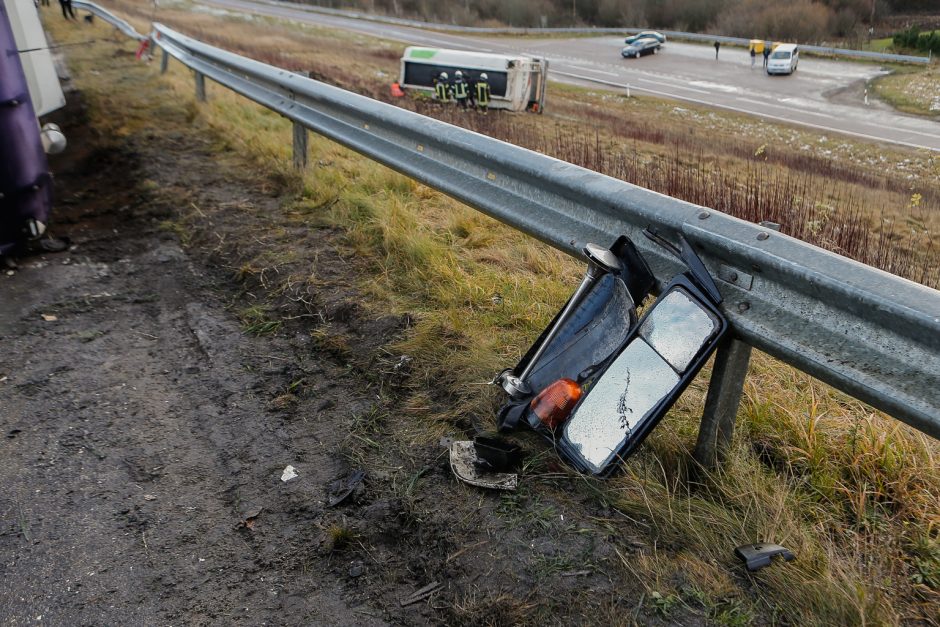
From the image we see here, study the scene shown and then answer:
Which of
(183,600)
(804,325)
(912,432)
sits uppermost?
(804,325)

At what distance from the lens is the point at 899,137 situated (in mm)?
25047

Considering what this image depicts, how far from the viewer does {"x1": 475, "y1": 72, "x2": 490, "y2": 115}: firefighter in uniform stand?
22.2 metres

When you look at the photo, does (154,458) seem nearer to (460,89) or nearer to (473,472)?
(473,472)

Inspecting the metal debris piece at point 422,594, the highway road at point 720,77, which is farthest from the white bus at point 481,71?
the metal debris piece at point 422,594

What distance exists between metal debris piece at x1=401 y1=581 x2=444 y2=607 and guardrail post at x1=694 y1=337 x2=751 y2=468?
1.04 m

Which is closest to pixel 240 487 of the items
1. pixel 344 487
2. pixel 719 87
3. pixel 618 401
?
pixel 344 487

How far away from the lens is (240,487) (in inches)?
117

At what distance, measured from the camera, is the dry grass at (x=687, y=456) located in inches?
86.7

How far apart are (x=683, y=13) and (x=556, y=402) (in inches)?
2354

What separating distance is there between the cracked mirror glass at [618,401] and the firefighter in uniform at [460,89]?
66.3 feet

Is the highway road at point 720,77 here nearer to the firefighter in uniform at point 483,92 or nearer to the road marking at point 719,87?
the road marking at point 719,87

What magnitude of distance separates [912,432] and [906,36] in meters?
44.8

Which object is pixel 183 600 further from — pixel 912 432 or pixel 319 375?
pixel 912 432

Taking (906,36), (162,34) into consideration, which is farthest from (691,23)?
(162,34)
